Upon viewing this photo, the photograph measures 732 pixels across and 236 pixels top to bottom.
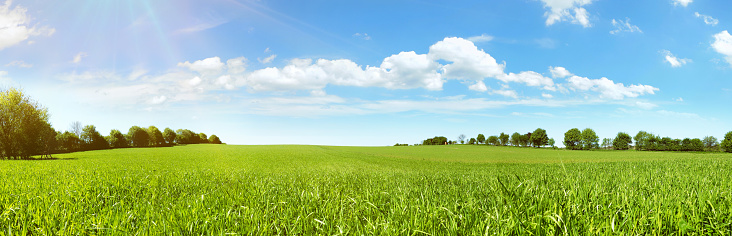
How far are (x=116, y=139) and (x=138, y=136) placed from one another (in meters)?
9.38

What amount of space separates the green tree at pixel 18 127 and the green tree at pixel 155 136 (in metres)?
75.3

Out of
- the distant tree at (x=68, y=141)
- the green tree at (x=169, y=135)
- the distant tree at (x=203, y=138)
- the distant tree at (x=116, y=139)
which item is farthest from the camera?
the distant tree at (x=203, y=138)

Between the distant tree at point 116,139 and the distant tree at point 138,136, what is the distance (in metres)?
6.01

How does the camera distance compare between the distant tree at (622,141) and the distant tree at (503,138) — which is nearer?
the distant tree at (622,141)

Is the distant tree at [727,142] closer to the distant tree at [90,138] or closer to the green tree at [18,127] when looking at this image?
the green tree at [18,127]

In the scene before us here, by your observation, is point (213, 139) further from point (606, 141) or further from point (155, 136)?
point (606, 141)

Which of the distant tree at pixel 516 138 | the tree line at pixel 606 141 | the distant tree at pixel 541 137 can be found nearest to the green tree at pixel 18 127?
the tree line at pixel 606 141

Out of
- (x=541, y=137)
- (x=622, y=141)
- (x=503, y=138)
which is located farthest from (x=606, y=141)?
(x=503, y=138)

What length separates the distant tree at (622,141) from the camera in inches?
5031

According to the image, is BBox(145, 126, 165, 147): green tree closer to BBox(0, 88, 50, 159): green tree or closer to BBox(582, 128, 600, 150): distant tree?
BBox(0, 88, 50, 159): green tree

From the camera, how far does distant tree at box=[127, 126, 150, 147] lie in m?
102

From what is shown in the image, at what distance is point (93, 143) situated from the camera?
87.3 meters

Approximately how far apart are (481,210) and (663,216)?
1.53 m

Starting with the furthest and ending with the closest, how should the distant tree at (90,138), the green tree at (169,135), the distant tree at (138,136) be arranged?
the green tree at (169,135) → the distant tree at (138,136) → the distant tree at (90,138)
